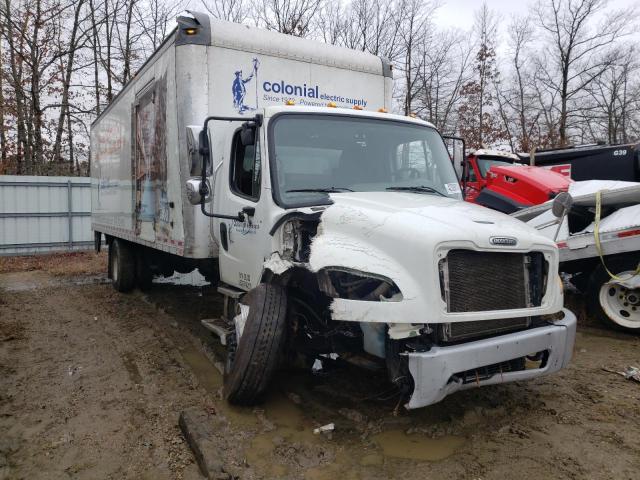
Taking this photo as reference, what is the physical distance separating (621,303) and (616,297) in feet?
0.28

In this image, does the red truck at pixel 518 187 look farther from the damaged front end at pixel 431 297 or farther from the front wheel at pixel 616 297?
the damaged front end at pixel 431 297

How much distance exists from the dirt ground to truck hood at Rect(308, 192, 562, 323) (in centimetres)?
93

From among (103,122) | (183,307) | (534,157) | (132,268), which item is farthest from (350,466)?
(534,157)

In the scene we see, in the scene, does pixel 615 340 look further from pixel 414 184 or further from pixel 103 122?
pixel 103 122

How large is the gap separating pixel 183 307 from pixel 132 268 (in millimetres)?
1850

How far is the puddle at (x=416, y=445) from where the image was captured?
10.9 ft

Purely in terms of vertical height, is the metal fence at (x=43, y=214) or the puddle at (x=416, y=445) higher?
→ the metal fence at (x=43, y=214)

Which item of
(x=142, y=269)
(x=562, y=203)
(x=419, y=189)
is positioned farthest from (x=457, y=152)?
(x=142, y=269)

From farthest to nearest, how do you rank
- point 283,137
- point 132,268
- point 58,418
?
point 132,268 < point 283,137 < point 58,418

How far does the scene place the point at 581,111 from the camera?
25266 mm

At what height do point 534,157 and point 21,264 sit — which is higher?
point 534,157

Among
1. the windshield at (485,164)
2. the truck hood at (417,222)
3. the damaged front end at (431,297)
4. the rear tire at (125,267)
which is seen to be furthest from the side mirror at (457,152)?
the rear tire at (125,267)

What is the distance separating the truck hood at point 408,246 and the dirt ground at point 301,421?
93 centimetres

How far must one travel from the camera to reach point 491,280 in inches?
131
